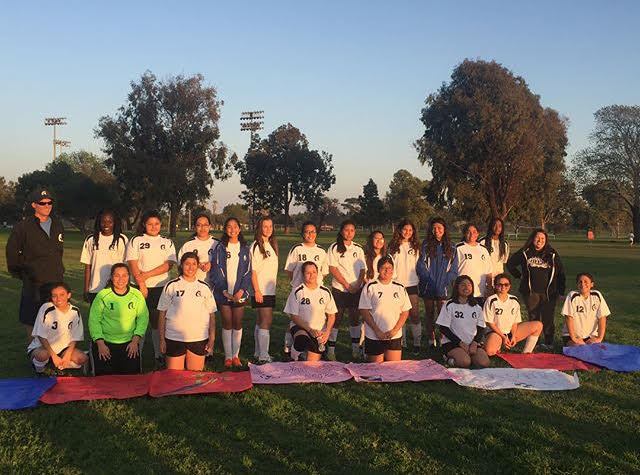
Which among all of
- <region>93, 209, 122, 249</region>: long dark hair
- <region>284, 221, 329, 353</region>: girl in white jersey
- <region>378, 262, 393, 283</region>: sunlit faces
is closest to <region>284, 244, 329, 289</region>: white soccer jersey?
<region>284, 221, 329, 353</region>: girl in white jersey

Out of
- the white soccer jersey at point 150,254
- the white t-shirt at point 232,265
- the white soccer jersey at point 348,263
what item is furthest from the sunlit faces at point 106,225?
the white soccer jersey at point 348,263

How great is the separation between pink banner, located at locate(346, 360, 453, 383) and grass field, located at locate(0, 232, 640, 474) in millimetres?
122

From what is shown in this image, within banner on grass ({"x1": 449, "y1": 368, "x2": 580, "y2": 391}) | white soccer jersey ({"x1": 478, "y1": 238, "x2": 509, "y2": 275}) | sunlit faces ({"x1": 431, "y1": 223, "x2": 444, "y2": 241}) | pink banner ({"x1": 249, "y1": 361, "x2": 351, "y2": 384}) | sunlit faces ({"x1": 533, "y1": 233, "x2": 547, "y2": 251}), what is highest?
sunlit faces ({"x1": 431, "y1": 223, "x2": 444, "y2": 241})

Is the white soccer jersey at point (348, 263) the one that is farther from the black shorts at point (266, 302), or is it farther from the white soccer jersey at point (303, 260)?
the black shorts at point (266, 302)

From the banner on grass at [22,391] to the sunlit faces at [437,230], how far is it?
199 inches

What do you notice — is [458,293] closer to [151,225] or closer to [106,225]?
[151,225]

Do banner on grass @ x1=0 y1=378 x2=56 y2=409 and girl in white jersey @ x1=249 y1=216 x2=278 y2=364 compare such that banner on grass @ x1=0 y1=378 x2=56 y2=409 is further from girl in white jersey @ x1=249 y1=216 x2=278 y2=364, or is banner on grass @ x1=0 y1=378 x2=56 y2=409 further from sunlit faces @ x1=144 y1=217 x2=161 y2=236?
girl in white jersey @ x1=249 y1=216 x2=278 y2=364

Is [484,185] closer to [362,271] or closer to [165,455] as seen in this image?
[362,271]

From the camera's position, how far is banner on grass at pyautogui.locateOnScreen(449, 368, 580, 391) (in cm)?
550

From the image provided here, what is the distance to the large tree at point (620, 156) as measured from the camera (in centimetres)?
4641

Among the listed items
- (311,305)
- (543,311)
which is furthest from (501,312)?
(311,305)

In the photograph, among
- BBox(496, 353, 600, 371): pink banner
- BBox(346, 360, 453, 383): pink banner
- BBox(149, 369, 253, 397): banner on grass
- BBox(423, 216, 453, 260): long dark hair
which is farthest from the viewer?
BBox(423, 216, 453, 260): long dark hair

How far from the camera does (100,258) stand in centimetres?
642

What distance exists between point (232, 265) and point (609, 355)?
4.96 metres
